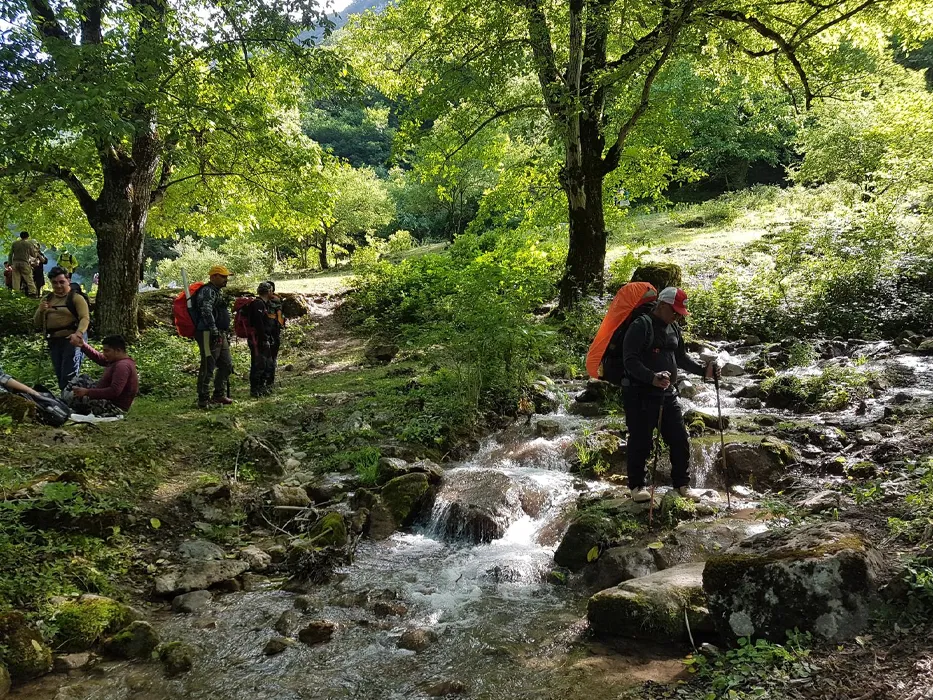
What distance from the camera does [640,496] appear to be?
590 cm

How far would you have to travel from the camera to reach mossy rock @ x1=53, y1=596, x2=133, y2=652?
13.2 feet

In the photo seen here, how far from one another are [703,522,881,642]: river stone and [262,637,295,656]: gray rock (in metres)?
2.94

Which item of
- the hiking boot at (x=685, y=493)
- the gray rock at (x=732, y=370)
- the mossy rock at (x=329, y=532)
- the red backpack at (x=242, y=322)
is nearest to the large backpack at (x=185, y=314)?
the red backpack at (x=242, y=322)

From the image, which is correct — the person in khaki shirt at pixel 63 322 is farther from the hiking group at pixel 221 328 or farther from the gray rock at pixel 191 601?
the gray rock at pixel 191 601

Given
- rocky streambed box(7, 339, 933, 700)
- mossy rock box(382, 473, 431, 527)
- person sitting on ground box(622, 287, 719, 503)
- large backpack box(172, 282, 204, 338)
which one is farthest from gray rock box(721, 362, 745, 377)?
large backpack box(172, 282, 204, 338)

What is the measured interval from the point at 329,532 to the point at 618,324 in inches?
143

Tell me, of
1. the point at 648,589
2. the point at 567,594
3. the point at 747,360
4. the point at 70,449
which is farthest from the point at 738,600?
the point at 747,360

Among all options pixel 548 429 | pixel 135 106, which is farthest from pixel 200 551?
pixel 135 106

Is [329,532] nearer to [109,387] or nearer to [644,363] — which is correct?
[644,363]

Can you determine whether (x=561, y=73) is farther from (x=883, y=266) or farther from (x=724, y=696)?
(x=724, y=696)

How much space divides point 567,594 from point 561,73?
37.8 feet

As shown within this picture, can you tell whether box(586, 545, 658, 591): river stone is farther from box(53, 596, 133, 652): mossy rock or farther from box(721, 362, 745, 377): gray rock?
box(721, 362, 745, 377): gray rock

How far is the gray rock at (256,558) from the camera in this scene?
5.49 m

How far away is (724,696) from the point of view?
2.92m
